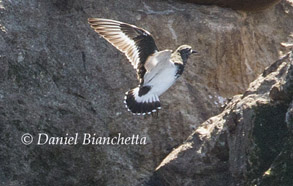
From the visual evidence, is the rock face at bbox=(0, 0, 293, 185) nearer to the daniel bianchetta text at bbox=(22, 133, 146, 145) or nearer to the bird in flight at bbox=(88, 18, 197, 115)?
the daniel bianchetta text at bbox=(22, 133, 146, 145)

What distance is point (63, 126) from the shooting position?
733 centimetres

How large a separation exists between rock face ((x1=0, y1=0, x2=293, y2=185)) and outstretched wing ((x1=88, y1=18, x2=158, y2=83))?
39 centimetres

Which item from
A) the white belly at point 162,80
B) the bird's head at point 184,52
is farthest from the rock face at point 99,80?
the bird's head at point 184,52

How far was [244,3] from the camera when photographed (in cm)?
874

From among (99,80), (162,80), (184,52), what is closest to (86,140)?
(99,80)

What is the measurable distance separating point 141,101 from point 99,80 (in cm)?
57

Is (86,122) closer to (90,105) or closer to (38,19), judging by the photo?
(90,105)

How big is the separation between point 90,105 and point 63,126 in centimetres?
41

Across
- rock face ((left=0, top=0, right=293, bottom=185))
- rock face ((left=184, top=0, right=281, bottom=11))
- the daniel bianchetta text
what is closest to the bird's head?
rock face ((left=0, top=0, right=293, bottom=185))

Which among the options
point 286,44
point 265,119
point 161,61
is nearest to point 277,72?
point 265,119

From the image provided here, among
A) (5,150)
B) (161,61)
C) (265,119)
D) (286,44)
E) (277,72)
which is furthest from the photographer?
(286,44)

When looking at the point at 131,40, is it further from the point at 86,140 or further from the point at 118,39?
the point at 86,140

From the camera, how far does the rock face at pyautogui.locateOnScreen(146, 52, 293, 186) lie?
19.1 feet

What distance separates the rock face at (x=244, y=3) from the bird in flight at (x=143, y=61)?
133 centimetres
